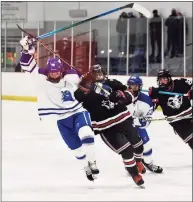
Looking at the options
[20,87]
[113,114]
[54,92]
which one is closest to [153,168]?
[113,114]

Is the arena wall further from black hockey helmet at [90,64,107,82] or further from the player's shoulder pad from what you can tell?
black hockey helmet at [90,64,107,82]

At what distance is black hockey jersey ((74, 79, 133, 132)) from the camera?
193cm

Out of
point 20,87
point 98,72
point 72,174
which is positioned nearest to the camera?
point 98,72

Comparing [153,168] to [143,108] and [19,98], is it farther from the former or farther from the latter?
[19,98]

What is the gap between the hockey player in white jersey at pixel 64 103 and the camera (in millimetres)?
1849

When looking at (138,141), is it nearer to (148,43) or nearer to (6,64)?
(6,64)

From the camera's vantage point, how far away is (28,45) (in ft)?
5.90

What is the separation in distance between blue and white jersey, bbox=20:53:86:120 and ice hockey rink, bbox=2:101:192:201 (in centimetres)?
30

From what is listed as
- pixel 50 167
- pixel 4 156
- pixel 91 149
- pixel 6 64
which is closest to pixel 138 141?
pixel 91 149

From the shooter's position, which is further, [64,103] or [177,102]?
[177,102]

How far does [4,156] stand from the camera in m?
2.87

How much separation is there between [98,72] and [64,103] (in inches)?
14.6

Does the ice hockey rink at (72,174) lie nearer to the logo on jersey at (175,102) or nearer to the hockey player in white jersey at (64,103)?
the hockey player in white jersey at (64,103)

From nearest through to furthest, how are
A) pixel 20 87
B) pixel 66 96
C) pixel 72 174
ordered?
pixel 66 96
pixel 72 174
pixel 20 87
